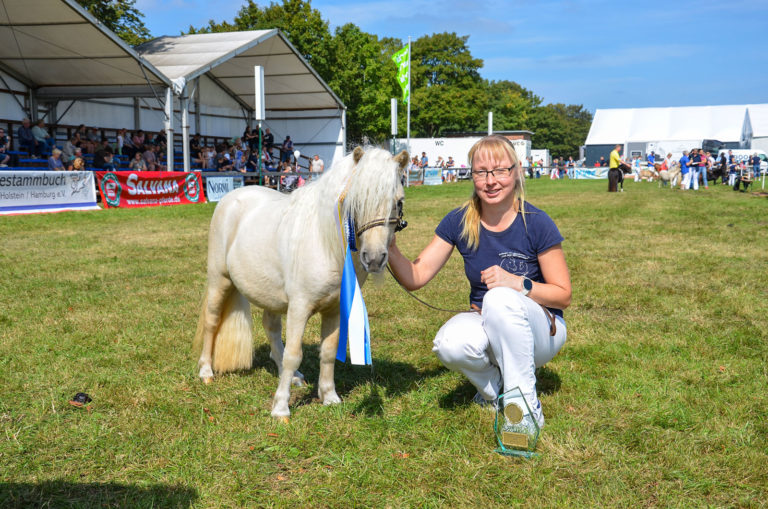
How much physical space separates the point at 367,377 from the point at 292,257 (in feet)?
4.37

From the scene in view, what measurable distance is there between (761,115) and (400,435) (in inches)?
2348

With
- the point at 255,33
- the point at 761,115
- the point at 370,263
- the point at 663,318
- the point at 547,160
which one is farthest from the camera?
the point at 547,160

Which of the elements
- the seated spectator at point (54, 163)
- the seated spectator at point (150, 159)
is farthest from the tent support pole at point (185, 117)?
the seated spectator at point (54, 163)

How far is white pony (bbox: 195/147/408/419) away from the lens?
9.56 ft

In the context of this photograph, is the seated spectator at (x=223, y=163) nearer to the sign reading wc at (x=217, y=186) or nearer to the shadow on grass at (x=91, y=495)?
the sign reading wc at (x=217, y=186)

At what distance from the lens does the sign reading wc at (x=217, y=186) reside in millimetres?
19984

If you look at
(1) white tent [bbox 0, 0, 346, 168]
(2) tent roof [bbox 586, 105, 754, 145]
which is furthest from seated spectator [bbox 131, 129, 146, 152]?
(2) tent roof [bbox 586, 105, 754, 145]

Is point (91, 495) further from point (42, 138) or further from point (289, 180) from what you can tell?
point (289, 180)

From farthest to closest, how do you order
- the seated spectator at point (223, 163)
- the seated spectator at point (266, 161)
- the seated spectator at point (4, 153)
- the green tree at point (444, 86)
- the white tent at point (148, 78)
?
the green tree at point (444, 86), the seated spectator at point (266, 161), the seated spectator at point (223, 163), the white tent at point (148, 78), the seated spectator at point (4, 153)

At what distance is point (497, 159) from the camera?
329 centimetres

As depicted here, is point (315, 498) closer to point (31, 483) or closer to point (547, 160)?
point (31, 483)

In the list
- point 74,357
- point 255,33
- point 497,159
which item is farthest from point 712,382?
point 255,33

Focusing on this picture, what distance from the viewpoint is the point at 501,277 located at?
124 inches

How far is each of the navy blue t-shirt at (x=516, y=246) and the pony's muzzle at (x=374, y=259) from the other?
0.71 metres
